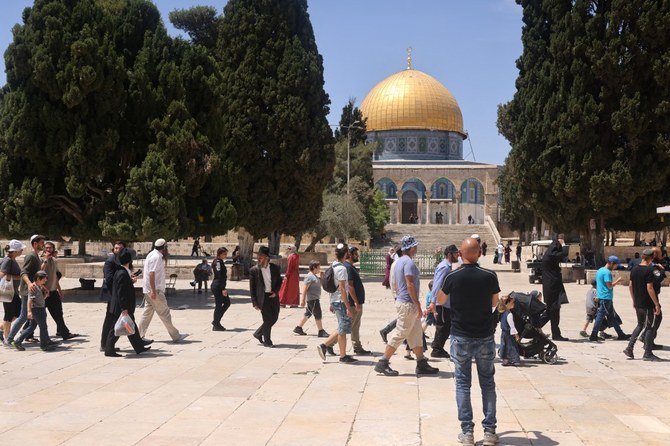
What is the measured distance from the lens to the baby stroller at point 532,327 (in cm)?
934

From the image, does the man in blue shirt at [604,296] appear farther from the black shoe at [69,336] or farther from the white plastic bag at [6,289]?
the white plastic bag at [6,289]

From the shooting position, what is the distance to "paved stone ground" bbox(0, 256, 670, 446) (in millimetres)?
6105

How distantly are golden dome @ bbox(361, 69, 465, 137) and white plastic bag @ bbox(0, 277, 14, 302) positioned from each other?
2556 inches

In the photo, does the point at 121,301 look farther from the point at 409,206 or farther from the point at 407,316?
the point at 409,206

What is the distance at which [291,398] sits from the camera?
293 inches

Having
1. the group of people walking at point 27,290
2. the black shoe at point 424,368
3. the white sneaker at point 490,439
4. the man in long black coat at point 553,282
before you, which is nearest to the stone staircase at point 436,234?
the man in long black coat at point 553,282

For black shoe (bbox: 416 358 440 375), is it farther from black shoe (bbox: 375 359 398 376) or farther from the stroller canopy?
the stroller canopy

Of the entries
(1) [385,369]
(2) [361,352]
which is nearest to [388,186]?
(2) [361,352]

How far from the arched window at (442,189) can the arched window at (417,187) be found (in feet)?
2.65

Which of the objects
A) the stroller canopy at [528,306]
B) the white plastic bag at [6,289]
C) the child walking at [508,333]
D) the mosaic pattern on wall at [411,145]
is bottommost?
the child walking at [508,333]

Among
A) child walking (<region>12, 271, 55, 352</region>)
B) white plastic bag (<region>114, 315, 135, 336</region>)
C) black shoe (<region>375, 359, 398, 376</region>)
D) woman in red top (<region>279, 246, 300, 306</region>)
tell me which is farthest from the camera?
woman in red top (<region>279, 246, 300, 306</region>)

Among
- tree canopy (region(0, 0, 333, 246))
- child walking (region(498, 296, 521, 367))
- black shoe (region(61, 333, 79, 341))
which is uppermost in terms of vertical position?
tree canopy (region(0, 0, 333, 246))

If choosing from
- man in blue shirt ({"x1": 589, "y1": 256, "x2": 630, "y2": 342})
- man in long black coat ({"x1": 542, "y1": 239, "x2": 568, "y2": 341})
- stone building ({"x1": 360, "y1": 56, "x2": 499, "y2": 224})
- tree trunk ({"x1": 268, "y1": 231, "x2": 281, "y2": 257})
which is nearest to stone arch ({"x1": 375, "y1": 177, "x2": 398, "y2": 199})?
stone building ({"x1": 360, "y1": 56, "x2": 499, "y2": 224})

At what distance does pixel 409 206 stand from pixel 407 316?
64.6m
